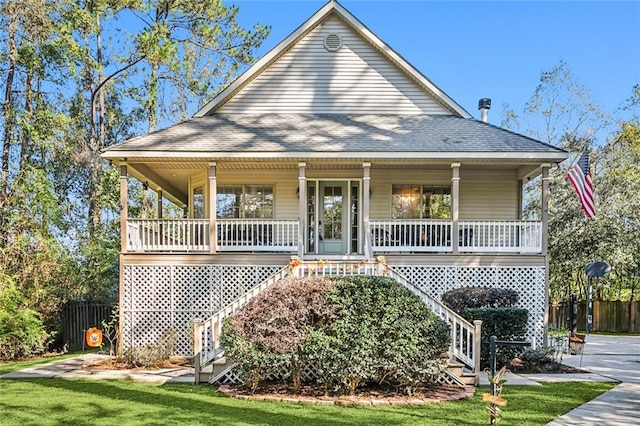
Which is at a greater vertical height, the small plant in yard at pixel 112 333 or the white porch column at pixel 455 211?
the white porch column at pixel 455 211

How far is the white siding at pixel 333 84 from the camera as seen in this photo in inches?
575

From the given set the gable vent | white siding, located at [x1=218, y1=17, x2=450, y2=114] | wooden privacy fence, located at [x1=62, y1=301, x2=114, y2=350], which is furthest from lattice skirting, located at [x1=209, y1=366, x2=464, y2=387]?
the gable vent

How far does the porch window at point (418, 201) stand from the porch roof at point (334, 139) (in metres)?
1.95

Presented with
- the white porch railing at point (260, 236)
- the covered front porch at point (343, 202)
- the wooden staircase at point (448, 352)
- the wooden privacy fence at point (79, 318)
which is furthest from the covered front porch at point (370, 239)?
the wooden privacy fence at point (79, 318)

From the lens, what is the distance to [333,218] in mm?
14227

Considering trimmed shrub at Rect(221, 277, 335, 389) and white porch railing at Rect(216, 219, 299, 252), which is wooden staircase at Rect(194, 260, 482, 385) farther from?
white porch railing at Rect(216, 219, 299, 252)

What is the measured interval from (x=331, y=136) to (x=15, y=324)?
32.1 feet

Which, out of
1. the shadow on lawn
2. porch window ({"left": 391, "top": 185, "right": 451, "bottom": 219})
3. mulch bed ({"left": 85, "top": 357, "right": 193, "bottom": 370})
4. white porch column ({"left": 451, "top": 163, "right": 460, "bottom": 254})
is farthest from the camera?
porch window ({"left": 391, "top": 185, "right": 451, "bottom": 219})

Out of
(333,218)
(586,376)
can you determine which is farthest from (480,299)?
(333,218)

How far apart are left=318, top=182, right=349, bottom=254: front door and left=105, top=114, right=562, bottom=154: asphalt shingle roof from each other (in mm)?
1889

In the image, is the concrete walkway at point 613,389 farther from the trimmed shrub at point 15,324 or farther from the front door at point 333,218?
the trimmed shrub at point 15,324

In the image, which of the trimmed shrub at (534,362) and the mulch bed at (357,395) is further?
the trimmed shrub at (534,362)

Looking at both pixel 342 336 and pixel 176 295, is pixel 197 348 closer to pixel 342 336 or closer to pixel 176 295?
pixel 342 336

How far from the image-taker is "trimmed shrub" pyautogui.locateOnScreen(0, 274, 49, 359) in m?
12.4
